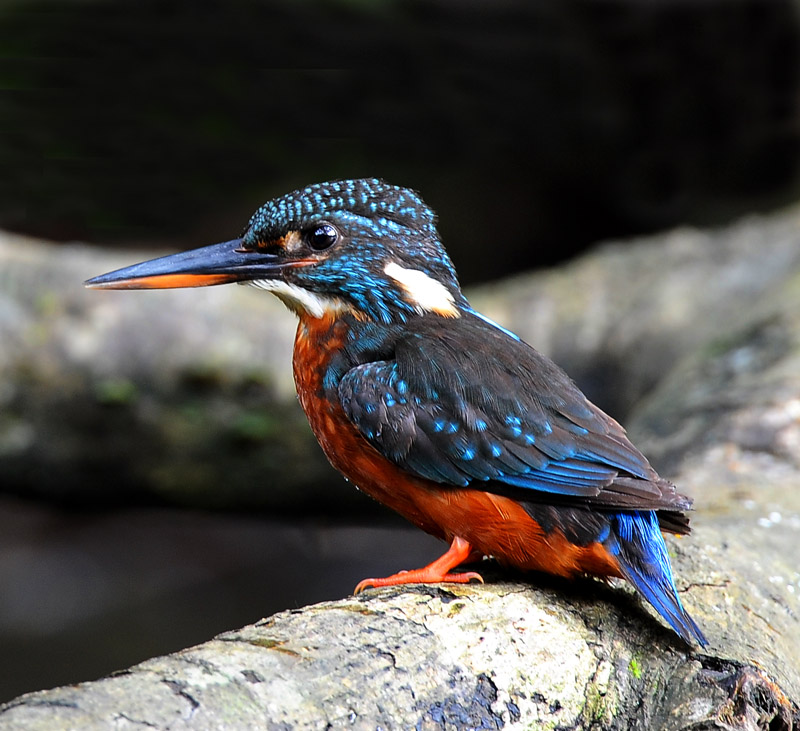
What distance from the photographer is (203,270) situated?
2867mm

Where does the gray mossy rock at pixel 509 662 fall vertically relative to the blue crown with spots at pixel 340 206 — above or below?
below

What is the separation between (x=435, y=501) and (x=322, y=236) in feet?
2.58

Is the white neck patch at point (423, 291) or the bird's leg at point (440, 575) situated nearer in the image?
the bird's leg at point (440, 575)

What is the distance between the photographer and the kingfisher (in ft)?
7.95


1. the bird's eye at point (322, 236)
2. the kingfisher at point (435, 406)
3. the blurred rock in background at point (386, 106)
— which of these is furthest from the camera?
the blurred rock in background at point (386, 106)

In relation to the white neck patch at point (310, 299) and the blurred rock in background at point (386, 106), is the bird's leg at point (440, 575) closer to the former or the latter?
the white neck patch at point (310, 299)

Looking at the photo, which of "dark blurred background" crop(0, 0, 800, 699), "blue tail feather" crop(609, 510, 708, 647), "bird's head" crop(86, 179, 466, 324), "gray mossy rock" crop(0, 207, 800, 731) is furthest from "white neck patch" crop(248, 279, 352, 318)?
"dark blurred background" crop(0, 0, 800, 699)

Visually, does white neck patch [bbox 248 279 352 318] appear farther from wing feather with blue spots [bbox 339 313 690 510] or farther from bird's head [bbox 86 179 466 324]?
wing feather with blue spots [bbox 339 313 690 510]

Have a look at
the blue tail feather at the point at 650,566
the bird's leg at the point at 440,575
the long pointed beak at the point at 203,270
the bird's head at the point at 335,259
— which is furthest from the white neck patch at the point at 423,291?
the blue tail feather at the point at 650,566

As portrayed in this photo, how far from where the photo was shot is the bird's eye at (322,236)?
2768 mm

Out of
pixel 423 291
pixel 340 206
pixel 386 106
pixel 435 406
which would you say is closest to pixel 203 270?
pixel 340 206

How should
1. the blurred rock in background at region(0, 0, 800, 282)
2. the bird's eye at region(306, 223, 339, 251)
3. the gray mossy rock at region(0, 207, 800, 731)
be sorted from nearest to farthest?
1. the gray mossy rock at region(0, 207, 800, 731)
2. the bird's eye at region(306, 223, 339, 251)
3. the blurred rock in background at region(0, 0, 800, 282)

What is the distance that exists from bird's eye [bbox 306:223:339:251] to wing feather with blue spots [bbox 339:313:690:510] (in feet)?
1.17

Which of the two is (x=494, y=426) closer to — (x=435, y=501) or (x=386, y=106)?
(x=435, y=501)
